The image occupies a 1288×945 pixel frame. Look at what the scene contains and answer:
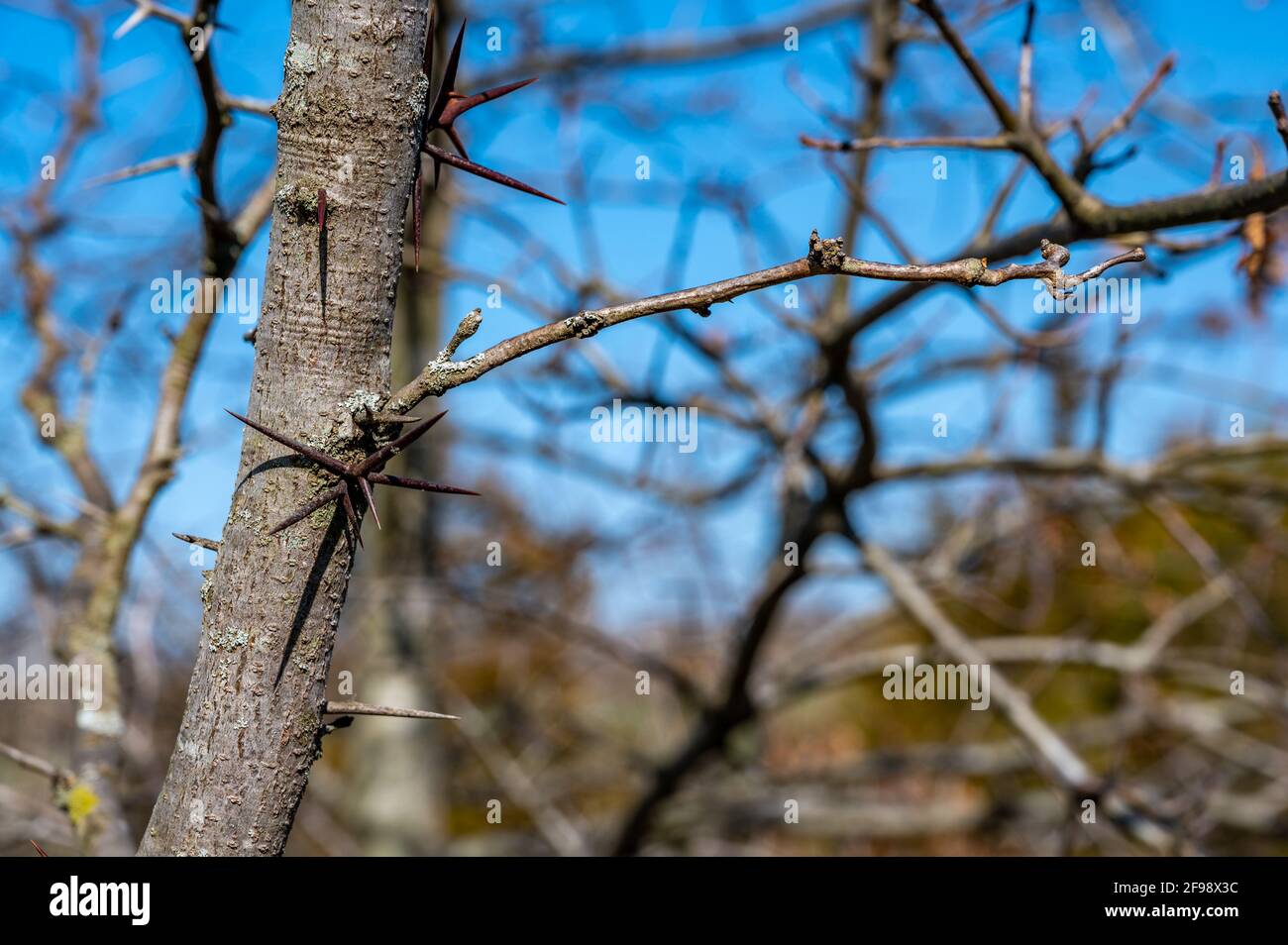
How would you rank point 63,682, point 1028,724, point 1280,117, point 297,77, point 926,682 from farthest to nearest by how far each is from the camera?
point 926,682, point 1028,724, point 63,682, point 1280,117, point 297,77

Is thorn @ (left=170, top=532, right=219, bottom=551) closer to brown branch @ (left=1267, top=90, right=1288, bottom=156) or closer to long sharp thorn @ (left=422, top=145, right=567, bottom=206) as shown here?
long sharp thorn @ (left=422, top=145, right=567, bottom=206)

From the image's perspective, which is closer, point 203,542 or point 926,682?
point 203,542

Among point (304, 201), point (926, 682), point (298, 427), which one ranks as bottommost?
point (926, 682)

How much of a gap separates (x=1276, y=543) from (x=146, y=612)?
390cm

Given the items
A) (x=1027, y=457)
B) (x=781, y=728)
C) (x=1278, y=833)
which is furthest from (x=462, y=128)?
(x=781, y=728)

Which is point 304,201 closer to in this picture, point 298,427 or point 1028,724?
point 298,427

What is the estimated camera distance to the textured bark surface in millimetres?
1163

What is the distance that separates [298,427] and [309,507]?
0.11m

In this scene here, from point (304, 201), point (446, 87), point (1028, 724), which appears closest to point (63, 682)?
point (304, 201)
